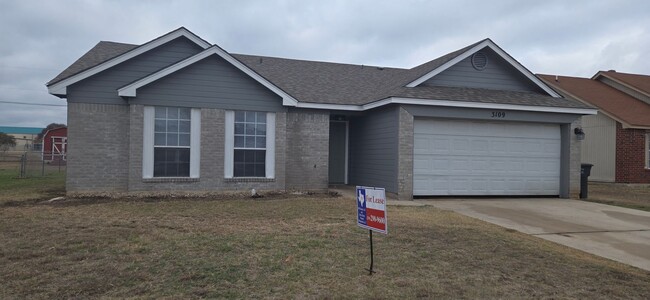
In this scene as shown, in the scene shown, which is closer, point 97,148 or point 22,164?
point 97,148

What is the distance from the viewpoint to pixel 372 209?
5.59 m

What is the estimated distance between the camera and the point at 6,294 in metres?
4.68

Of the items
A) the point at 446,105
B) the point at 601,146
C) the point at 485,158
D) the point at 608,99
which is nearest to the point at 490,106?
the point at 446,105

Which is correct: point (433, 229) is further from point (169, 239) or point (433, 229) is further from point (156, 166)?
point (156, 166)

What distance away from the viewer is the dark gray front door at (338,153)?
56.7 ft

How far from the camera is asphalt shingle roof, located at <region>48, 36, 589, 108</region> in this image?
13695 millimetres

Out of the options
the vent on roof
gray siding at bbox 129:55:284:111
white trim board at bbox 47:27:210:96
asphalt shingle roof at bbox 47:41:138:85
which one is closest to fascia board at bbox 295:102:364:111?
gray siding at bbox 129:55:284:111

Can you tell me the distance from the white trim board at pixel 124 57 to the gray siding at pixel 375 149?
5.74m

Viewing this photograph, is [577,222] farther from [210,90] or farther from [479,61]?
[210,90]

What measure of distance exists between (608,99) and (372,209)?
22668mm

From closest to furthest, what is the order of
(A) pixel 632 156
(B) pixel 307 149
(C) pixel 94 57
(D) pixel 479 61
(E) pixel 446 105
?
(E) pixel 446 105, (C) pixel 94 57, (B) pixel 307 149, (D) pixel 479 61, (A) pixel 632 156

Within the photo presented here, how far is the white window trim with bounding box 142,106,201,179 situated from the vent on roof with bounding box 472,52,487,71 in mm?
8665

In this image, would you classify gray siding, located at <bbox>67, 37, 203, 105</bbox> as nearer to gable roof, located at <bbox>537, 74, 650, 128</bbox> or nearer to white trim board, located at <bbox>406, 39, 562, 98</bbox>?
white trim board, located at <bbox>406, 39, 562, 98</bbox>

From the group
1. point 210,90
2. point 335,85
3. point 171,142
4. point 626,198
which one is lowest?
point 626,198
